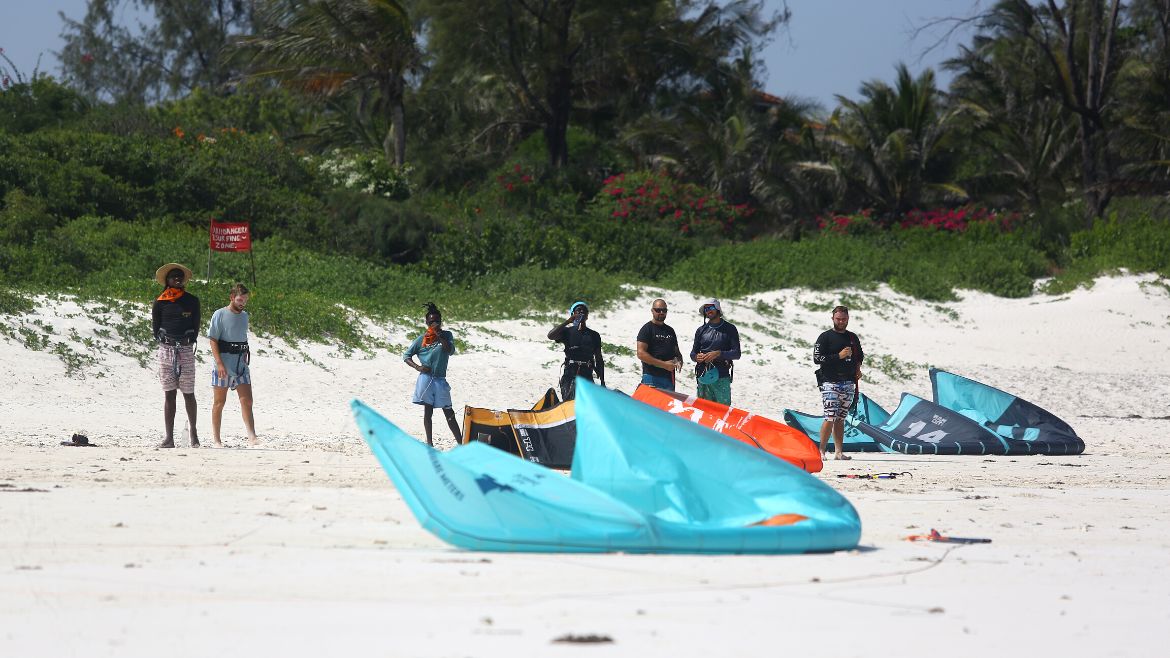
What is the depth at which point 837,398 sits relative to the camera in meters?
10.4

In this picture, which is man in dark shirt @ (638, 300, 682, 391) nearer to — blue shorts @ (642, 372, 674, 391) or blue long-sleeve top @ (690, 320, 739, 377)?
blue shorts @ (642, 372, 674, 391)

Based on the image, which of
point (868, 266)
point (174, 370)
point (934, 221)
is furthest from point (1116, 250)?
point (174, 370)

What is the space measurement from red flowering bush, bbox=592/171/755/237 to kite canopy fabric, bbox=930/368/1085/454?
14.2 m

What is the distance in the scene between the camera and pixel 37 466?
787cm

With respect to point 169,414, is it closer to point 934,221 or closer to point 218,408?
point 218,408

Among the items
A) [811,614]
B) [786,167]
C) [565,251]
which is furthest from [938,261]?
[811,614]

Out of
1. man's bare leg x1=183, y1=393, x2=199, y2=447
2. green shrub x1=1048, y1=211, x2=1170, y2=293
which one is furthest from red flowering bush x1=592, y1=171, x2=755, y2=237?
man's bare leg x1=183, y1=393, x2=199, y2=447

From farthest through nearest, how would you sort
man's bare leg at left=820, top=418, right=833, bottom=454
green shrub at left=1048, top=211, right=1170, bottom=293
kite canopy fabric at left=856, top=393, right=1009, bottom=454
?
green shrub at left=1048, top=211, right=1170, bottom=293 < kite canopy fabric at left=856, top=393, right=1009, bottom=454 < man's bare leg at left=820, top=418, right=833, bottom=454

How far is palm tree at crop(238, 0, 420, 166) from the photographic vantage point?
83.8ft

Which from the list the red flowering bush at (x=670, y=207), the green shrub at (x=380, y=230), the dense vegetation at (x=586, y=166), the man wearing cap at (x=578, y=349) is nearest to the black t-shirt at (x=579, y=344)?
the man wearing cap at (x=578, y=349)

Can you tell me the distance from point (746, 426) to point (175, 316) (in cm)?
466

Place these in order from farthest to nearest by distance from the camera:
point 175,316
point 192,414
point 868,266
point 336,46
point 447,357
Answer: point 336,46 → point 868,266 → point 447,357 → point 192,414 → point 175,316

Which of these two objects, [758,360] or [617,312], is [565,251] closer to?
[617,312]

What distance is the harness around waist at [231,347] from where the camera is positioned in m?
9.76
